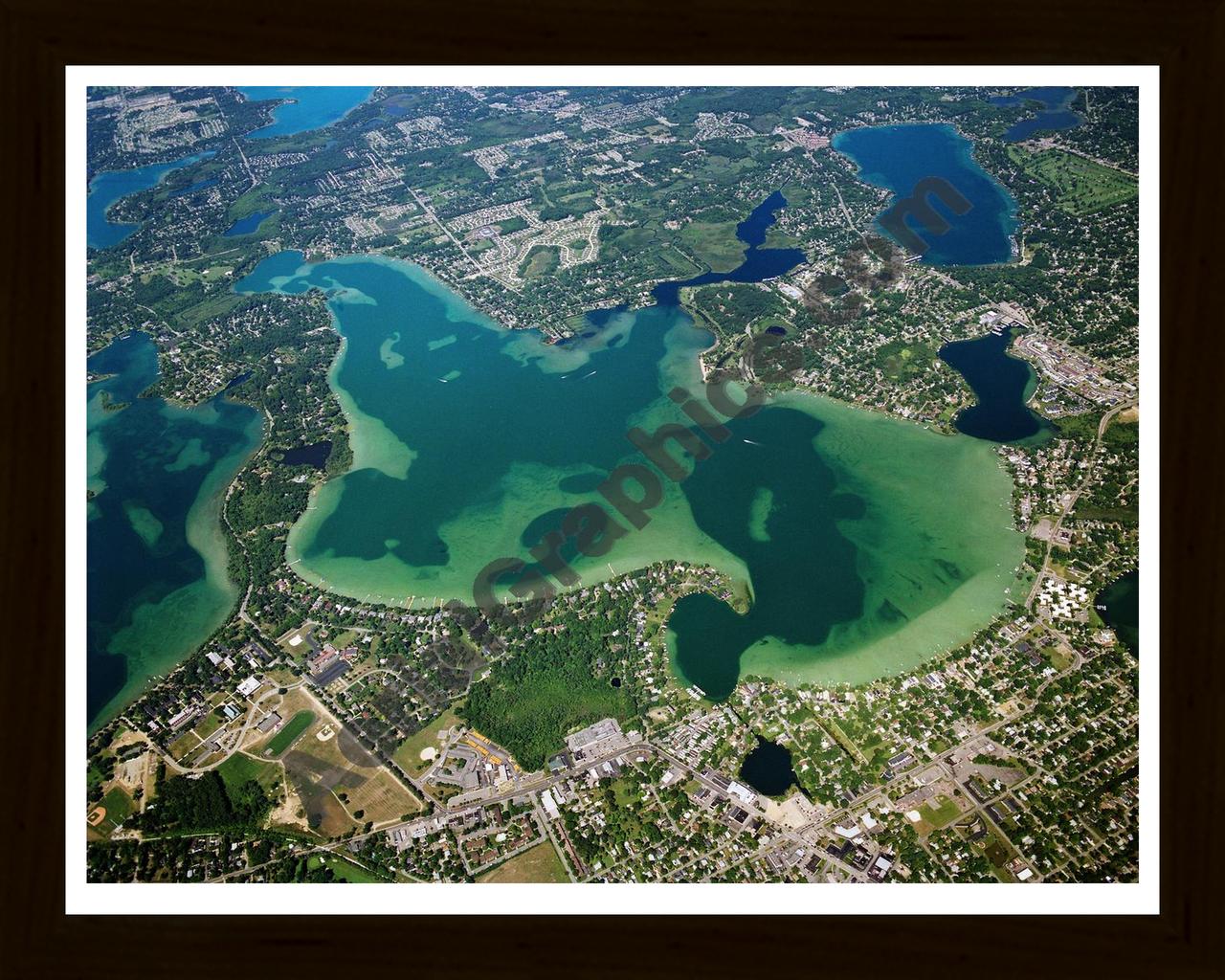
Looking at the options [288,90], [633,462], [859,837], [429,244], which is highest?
[288,90]

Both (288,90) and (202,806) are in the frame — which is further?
(288,90)

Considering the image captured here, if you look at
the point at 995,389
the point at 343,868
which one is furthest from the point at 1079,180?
the point at 343,868

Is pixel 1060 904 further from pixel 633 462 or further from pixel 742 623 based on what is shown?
pixel 633 462

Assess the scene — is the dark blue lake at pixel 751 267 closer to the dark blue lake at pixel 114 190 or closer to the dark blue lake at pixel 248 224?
the dark blue lake at pixel 248 224

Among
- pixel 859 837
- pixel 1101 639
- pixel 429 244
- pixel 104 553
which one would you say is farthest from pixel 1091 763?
pixel 429 244

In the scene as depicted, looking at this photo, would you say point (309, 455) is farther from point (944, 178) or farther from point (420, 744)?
point (944, 178)

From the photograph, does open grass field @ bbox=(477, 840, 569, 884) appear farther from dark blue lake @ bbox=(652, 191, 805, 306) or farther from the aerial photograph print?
dark blue lake @ bbox=(652, 191, 805, 306)
